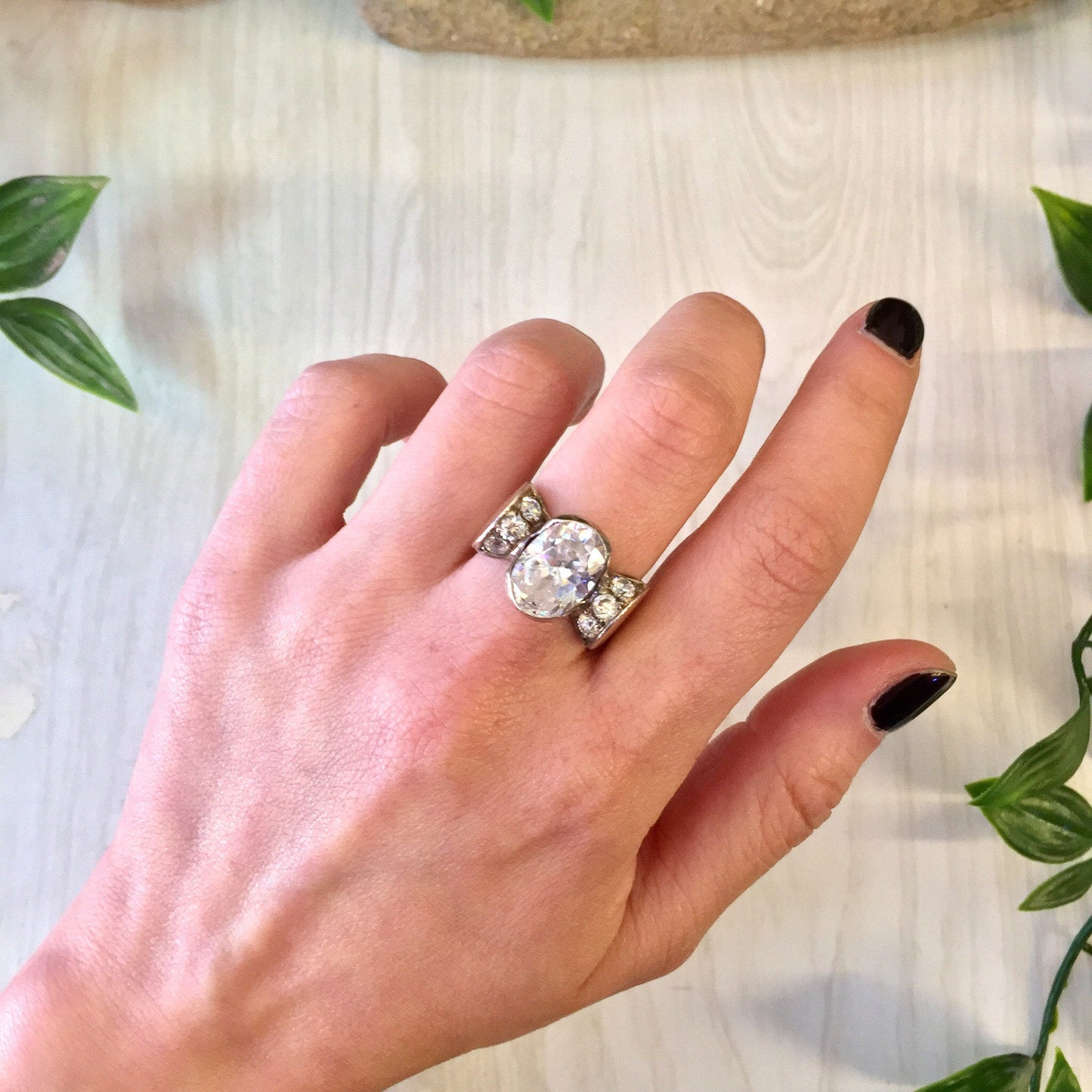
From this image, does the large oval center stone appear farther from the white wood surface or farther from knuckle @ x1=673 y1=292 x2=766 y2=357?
the white wood surface

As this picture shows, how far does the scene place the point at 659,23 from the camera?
2.52 ft

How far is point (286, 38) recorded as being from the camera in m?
0.80

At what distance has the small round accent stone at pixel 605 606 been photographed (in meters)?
0.52

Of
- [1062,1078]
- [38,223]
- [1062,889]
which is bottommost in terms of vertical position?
[1062,1078]

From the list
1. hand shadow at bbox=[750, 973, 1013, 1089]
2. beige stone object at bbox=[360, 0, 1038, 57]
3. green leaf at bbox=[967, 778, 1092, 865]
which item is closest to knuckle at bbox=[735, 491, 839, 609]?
green leaf at bbox=[967, 778, 1092, 865]

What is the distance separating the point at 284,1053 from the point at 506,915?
15cm

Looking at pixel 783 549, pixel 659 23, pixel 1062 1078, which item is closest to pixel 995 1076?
pixel 1062 1078

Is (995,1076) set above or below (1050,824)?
below

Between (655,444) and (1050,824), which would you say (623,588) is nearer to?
(655,444)

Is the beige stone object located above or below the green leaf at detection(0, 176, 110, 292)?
above

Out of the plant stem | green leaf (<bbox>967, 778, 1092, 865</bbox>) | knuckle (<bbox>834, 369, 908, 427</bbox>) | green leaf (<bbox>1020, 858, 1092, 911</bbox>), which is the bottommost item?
the plant stem

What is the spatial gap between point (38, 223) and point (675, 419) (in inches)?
19.6

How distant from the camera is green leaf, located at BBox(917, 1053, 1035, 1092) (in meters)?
0.66

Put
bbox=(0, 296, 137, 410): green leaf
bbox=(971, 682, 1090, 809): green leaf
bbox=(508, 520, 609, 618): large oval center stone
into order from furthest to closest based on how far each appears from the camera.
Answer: bbox=(0, 296, 137, 410): green leaf, bbox=(971, 682, 1090, 809): green leaf, bbox=(508, 520, 609, 618): large oval center stone
